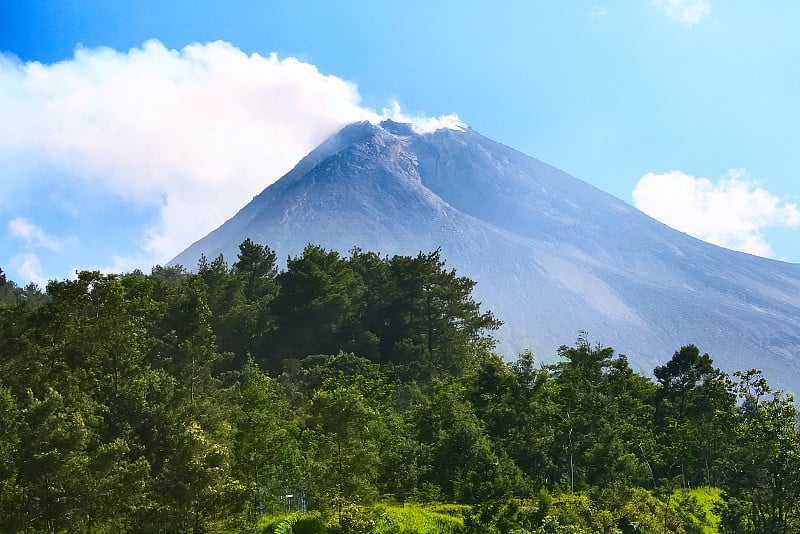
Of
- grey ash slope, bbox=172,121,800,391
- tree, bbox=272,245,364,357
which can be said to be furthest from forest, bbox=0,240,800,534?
grey ash slope, bbox=172,121,800,391

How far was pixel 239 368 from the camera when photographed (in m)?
35.2

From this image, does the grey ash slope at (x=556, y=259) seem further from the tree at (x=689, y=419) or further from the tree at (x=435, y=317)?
the tree at (x=689, y=419)

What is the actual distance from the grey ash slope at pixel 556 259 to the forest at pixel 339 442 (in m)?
90.1

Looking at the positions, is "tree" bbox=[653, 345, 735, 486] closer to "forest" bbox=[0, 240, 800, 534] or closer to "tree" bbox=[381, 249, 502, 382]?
"forest" bbox=[0, 240, 800, 534]

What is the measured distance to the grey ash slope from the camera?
133500 mm

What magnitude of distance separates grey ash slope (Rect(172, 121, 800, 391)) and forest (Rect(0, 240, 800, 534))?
90.1m

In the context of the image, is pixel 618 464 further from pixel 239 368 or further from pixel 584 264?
pixel 584 264

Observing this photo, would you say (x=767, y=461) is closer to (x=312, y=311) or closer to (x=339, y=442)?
(x=339, y=442)

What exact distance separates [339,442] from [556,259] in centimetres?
15168

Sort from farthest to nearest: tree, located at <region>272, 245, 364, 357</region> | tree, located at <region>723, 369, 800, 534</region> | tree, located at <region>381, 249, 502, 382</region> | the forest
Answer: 1. tree, located at <region>272, 245, 364, 357</region>
2. tree, located at <region>381, 249, 502, 382</region>
3. the forest
4. tree, located at <region>723, 369, 800, 534</region>

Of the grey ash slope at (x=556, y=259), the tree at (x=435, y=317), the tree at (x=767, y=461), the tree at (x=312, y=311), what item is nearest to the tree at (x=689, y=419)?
the tree at (x=435, y=317)

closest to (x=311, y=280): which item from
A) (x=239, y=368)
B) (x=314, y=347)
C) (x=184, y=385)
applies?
(x=314, y=347)

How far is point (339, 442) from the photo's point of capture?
16.8 m

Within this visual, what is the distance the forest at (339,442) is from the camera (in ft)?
47.8
